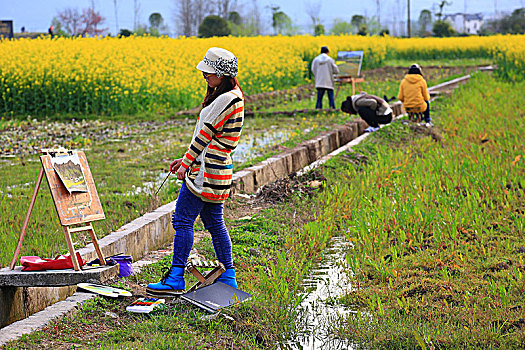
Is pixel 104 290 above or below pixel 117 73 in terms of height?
below

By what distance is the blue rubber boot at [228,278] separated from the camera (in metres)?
4.70

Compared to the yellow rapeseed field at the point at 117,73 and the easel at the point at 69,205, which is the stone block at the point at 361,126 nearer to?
the yellow rapeseed field at the point at 117,73

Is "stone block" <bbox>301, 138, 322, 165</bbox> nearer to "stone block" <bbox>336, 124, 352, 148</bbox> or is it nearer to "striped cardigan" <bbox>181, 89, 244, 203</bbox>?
"stone block" <bbox>336, 124, 352, 148</bbox>

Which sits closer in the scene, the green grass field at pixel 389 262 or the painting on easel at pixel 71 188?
the green grass field at pixel 389 262

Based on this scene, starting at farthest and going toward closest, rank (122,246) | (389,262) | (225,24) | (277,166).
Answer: (225,24), (277,166), (389,262), (122,246)

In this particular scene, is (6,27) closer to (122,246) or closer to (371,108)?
(371,108)

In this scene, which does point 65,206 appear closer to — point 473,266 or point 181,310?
point 181,310

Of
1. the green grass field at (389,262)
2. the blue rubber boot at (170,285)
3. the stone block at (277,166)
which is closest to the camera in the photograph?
the green grass field at (389,262)

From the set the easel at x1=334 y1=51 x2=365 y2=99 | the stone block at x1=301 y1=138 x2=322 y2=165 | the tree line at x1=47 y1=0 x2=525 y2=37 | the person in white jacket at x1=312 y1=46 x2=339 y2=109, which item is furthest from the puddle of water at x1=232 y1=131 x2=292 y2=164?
the tree line at x1=47 y1=0 x2=525 y2=37

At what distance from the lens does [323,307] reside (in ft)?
15.5

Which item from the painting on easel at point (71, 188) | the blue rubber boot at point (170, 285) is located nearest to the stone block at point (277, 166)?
the painting on easel at point (71, 188)

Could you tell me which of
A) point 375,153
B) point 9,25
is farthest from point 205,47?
point 9,25

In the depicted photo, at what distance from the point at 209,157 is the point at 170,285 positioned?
874 mm

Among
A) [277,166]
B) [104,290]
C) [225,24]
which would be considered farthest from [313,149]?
[225,24]
